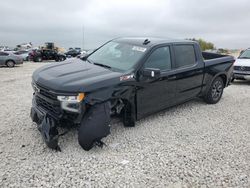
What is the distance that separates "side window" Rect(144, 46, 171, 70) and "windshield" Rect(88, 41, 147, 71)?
205mm

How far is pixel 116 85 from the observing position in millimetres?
3855

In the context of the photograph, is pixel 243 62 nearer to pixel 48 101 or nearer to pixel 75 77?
pixel 75 77

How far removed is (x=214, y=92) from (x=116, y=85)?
3497 millimetres

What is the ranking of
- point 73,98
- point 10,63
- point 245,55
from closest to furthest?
point 73,98 < point 245,55 < point 10,63

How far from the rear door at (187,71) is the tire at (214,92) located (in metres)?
0.58

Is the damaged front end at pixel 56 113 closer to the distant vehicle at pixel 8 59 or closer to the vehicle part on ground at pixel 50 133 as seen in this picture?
the vehicle part on ground at pixel 50 133

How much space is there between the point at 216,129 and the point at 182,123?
0.67 meters

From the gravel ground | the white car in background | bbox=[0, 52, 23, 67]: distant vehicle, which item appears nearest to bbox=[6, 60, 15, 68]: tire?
bbox=[0, 52, 23, 67]: distant vehicle

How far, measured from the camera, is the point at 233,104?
6.43 meters

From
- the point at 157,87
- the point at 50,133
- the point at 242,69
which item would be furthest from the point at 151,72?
the point at 242,69

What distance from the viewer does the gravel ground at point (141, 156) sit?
3002mm

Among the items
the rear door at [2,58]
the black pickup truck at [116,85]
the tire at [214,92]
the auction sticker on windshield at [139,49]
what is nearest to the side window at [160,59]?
the black pickup truck at [116,85]

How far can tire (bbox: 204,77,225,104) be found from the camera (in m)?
6.14

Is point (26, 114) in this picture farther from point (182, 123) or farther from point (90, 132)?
point (182, 123)
